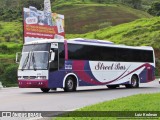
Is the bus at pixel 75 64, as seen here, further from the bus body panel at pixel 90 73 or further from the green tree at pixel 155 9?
the green tree at pixel 155 9

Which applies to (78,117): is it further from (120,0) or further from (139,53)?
(120,0)

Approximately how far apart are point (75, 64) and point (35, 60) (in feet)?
7.76

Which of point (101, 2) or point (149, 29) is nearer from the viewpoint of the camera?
point (149, 29)

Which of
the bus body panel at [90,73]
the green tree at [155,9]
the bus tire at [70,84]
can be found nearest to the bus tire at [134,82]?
the bus body panel at [90,73]

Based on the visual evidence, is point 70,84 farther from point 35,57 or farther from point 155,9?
point 155,9

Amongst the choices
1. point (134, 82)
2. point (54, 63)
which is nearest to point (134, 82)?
point (134, 82)

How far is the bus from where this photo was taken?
22.7 metres

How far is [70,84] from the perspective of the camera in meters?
23.7

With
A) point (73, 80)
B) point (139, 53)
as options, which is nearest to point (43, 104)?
point (73, 80)

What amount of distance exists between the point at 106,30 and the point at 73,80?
191ft

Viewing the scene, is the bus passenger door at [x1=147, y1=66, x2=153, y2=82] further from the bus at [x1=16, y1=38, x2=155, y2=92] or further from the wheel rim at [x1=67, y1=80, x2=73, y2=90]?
the wheel rim at [x1=67, y1=80, x2=73, y2=90]

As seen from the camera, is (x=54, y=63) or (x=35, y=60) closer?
(x=54, y=63)

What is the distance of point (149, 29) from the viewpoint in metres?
72.6

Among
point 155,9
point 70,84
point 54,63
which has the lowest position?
point 70,84
